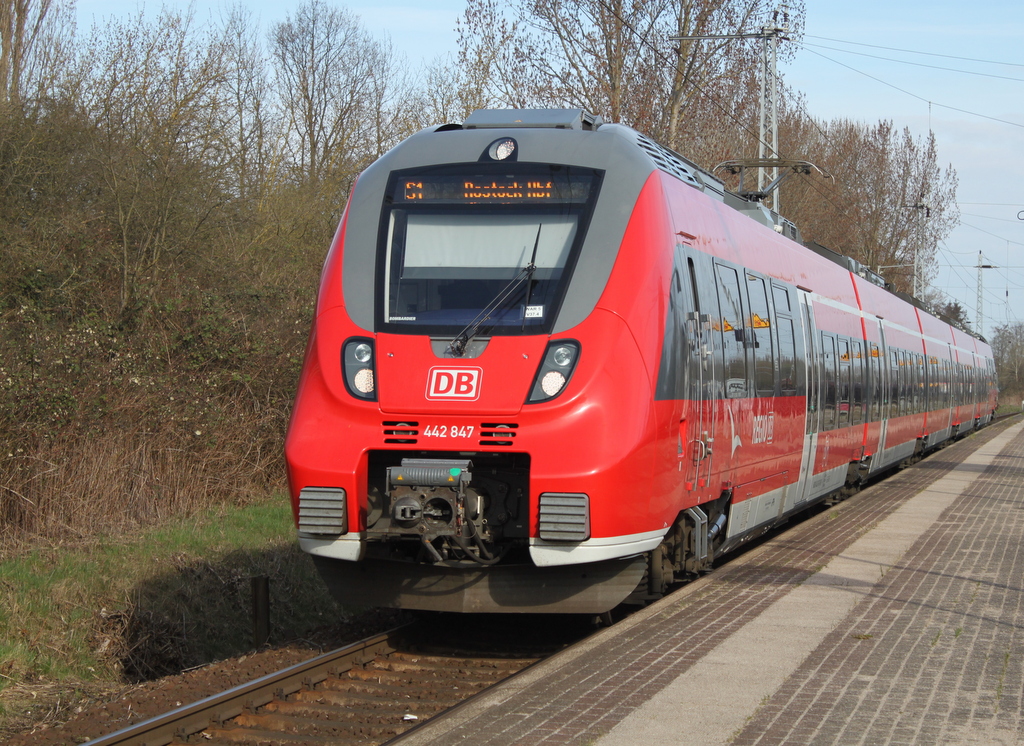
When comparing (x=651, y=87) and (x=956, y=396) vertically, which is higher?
(x=651, y=87)

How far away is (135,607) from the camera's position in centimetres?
984

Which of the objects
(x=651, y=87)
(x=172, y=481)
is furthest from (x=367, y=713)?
(x=651, y=87)

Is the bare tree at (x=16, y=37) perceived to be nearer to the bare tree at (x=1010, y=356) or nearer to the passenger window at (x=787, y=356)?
the passenger window at (x=787, y=356)

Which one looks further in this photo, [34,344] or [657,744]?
[34,344]

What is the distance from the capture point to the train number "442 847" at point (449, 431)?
265 inches

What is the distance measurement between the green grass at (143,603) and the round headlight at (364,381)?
3.39m

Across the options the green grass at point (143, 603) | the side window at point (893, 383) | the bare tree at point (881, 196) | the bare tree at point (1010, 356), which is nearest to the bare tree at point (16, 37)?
the green grass at point (143, 603)

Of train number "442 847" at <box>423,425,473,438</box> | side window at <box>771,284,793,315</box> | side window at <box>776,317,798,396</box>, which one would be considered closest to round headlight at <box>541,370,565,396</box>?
train number "442 847" at <box>423,425,473,438</box>

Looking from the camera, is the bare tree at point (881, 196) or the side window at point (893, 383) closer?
the side window at point (893, 383)

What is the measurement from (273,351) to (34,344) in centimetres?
446

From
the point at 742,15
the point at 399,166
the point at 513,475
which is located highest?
the point at 742,15

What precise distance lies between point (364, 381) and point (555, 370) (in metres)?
1.22

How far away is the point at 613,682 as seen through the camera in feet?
20.0

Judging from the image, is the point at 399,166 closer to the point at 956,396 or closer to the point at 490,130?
the point at 490,130
